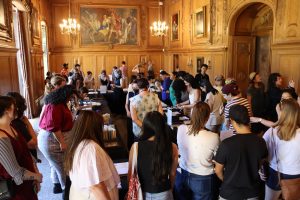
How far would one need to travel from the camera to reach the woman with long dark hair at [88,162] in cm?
208

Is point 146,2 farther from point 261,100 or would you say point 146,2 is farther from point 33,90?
point 261,100

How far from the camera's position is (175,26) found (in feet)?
45.5

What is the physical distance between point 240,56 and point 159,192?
748cm

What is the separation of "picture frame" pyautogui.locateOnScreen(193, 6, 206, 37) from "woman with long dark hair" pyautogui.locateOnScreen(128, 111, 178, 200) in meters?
8.62

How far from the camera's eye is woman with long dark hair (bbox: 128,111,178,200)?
226 centimetres

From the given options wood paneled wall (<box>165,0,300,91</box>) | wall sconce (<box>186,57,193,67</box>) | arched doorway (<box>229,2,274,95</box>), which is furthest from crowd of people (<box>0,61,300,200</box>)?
wall sconce (<box>186,57,193,67</box>)

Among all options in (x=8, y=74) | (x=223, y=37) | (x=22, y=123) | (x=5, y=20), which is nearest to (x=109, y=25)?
(x=223, y=37)

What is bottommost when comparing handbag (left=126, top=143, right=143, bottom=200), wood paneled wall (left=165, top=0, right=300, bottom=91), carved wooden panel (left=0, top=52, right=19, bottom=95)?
handbag (left=126, top=143, right=143, bottom=200)

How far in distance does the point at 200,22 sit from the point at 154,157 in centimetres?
930

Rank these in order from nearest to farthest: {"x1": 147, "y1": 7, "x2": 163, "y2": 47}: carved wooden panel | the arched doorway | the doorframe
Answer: the doorframe, the arched doorway, {"x1": 147, "y1": 7, "x2": 163, "y2": 47}: carved wooden panel

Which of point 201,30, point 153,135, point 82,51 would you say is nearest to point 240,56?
point 201,30

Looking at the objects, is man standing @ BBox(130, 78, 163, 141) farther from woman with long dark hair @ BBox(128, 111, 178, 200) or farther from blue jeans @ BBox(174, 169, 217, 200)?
woman with long dark hair @ BBox(128, 111, 178, 200)

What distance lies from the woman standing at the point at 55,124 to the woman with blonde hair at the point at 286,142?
8.70 feet

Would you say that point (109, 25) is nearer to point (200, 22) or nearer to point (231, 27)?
point (200, 22)
